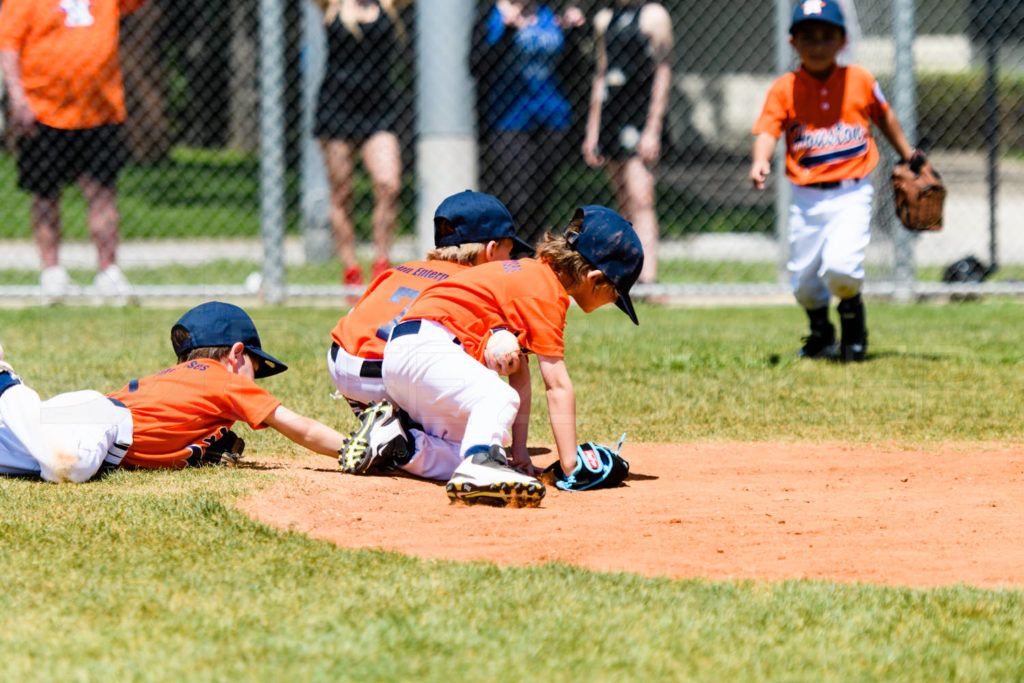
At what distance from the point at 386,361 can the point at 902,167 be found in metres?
4.10

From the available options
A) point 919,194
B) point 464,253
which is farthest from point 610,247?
point 919,194

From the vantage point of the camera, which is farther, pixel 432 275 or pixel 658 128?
pixel 658 128

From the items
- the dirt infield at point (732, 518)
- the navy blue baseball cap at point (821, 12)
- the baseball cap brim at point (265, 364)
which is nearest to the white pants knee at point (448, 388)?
the dirt infield at point (732, 518)

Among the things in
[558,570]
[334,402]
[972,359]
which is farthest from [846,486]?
[972,359]

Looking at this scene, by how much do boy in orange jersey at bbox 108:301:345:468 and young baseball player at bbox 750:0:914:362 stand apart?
346 centimetres

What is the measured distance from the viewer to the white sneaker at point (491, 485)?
406 cm

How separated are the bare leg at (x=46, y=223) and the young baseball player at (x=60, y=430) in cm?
514

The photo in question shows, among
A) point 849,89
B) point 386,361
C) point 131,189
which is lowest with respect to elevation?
point 131,189

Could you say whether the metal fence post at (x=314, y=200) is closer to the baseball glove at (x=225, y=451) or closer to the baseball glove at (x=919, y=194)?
the baseball glove at (x=919, y=194)

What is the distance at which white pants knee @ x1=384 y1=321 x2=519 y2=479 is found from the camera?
14.0 feet

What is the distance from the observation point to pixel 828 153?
7.19 m

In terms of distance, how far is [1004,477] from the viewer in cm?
471

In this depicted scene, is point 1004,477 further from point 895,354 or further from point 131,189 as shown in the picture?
point 131,189

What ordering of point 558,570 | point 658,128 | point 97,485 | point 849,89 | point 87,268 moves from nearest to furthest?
point 558,570 → point 97,485 → point 849,89 → point 658,128 → point 87,268
